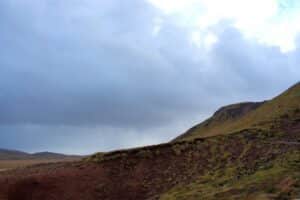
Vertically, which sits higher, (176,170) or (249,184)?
(176,170)

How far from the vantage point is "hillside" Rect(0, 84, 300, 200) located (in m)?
38.9

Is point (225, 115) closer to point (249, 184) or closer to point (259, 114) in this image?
point (259, 114)

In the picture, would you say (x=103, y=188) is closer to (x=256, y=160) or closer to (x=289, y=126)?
(x=256, y=160)

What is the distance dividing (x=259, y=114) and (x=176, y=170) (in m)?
23.7

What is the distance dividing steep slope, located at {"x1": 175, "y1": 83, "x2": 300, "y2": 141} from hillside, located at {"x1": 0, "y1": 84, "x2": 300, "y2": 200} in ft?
4.53

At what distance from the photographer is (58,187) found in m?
44.0

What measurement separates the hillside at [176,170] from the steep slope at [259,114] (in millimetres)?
1380

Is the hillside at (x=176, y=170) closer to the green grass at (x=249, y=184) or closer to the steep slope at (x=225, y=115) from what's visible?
the green grass at (x=249, y=184)

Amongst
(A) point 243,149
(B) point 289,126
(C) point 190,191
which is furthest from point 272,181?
(B) point 289,126

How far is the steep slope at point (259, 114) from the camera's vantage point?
183 ft

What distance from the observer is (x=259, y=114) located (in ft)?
218

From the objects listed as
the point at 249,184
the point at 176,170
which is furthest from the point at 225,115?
the point at 249,184

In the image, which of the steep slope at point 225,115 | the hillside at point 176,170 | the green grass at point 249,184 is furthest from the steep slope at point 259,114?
the green grass at point 249,184

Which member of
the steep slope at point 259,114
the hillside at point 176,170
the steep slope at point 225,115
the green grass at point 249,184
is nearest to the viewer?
the green grass at point 249,184
